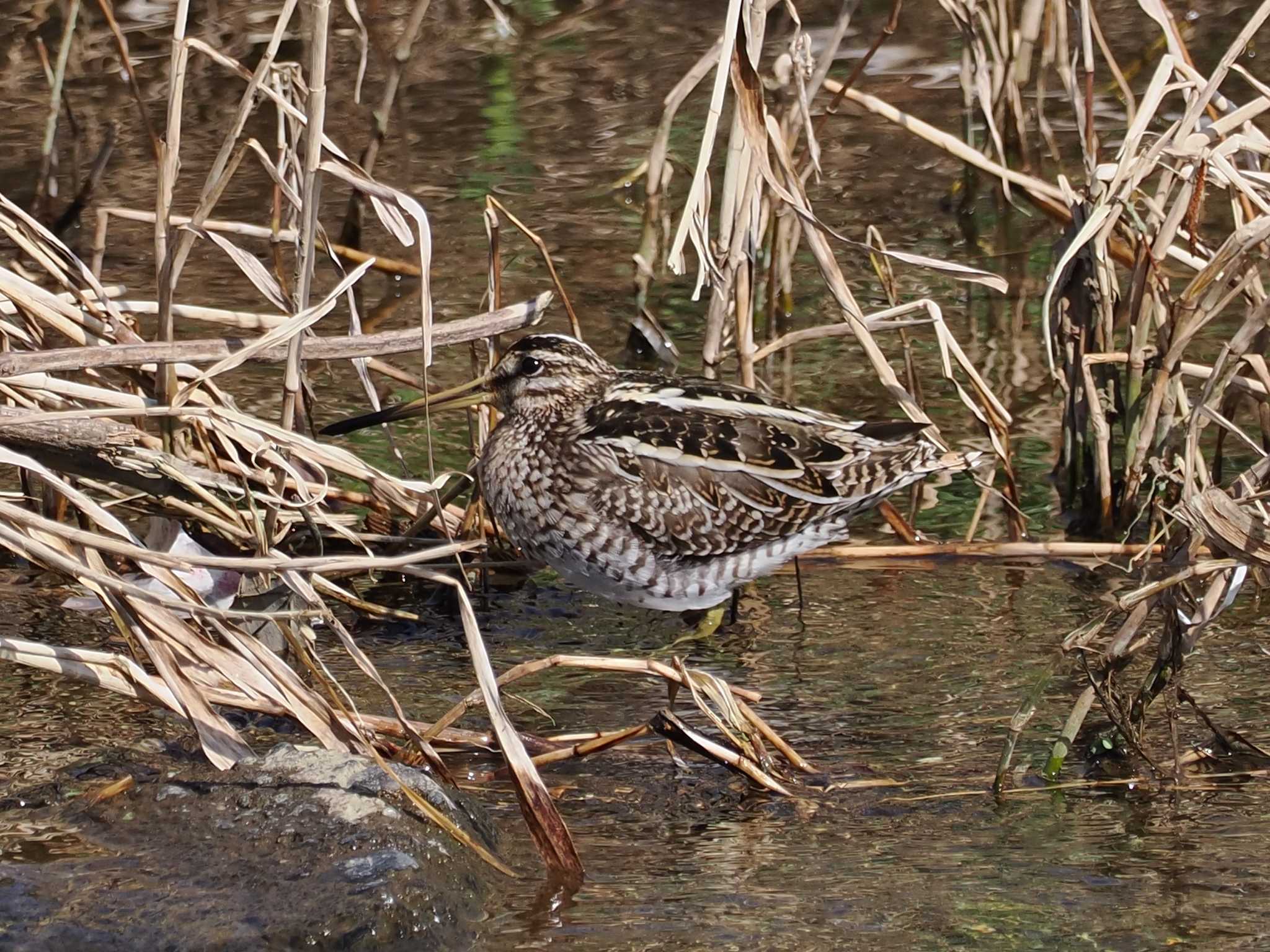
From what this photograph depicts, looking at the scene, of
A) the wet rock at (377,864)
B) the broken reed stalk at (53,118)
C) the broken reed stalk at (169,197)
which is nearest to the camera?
the wet rock at (377,864)

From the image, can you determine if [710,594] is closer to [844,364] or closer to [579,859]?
[579,859]

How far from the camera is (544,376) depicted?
5.19 meters

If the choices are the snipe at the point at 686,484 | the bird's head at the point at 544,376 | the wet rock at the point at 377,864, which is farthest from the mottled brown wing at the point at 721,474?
the wet rock at the point at 377,864

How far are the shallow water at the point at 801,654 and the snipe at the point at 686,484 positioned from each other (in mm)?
221

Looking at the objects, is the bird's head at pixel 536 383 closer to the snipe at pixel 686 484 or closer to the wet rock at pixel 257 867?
the snipe at pixel 686 484

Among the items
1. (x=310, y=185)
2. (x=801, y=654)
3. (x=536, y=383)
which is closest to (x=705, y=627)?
(x=801, y=654)

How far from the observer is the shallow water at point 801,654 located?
3367mm

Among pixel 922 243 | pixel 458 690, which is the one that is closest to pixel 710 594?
pixel 458 690

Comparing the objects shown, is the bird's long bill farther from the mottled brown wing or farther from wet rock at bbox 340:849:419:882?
wet rock at bbox 340:849:419:882

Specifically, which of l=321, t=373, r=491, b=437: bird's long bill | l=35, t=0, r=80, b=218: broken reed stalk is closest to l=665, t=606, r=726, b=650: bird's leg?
l=321, t=373, r=491, b=437: bird's long bill

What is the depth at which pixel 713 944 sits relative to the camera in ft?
10.5

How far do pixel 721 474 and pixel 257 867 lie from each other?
198cm

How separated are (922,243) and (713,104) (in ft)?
10.3

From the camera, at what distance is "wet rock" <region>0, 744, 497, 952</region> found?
3150 millimetres
